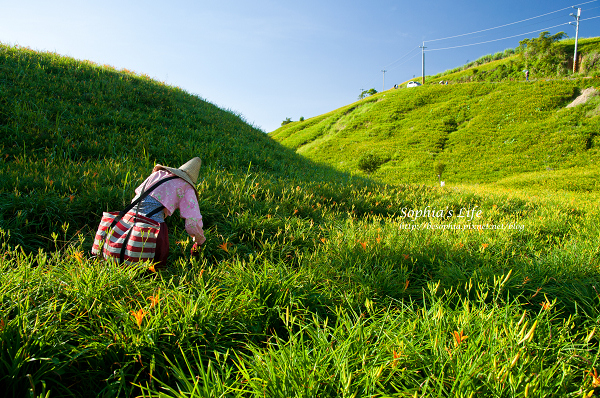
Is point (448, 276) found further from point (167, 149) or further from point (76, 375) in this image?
point (167, 149)

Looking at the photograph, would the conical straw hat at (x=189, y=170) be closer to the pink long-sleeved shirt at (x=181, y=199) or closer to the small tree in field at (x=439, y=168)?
the pink long-sleeved shirt at (x=181, y=199)

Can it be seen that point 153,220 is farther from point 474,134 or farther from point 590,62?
point 590,62

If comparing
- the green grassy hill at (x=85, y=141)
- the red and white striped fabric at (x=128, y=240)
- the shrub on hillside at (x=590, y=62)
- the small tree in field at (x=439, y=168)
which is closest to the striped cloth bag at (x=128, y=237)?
the red and white striped fabric at (x=128, y=240)

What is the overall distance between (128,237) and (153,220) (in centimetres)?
30

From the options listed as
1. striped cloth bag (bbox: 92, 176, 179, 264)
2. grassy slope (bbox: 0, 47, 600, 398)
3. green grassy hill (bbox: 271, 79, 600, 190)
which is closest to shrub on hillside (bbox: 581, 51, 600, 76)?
green grassy hill (bbox: 271, 79, 600, 190)

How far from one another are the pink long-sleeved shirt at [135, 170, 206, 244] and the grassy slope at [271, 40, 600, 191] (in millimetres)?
16576

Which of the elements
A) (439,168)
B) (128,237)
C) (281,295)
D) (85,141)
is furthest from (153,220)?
(439,168)

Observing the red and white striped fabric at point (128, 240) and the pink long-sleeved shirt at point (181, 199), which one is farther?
the pink long-sleeved shirt at point (181, 199)

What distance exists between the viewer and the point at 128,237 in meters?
2.68

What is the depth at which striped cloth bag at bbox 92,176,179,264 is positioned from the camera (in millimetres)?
2645

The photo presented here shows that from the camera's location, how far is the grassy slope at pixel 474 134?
17844 mm

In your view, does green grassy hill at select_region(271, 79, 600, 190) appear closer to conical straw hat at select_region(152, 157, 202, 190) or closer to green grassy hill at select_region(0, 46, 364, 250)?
green grassy hill at select_region(0, 46, 364, 250)

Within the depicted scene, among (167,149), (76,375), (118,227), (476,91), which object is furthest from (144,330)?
(476,91)

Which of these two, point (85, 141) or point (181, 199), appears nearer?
point (181, 199)
